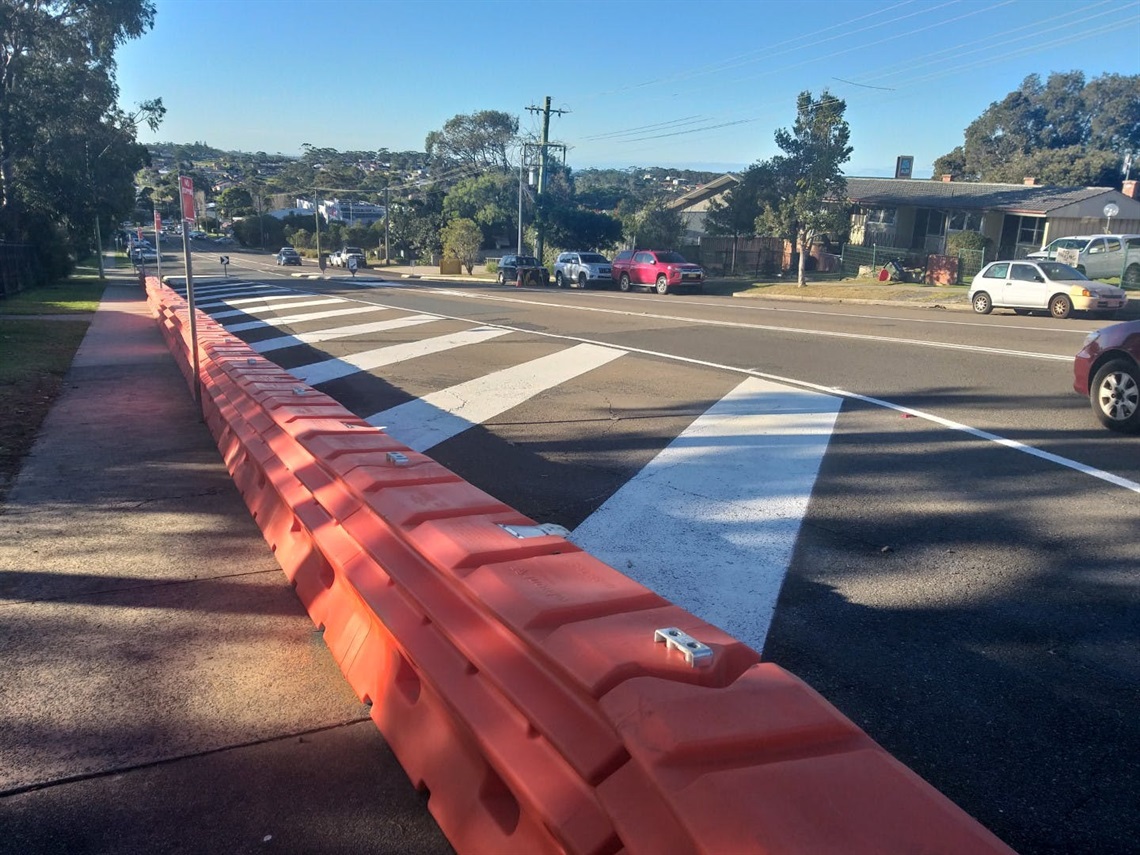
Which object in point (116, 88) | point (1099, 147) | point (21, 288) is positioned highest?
point (1099, 147)

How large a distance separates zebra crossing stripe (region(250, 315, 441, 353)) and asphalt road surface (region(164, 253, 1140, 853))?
4.01 ft

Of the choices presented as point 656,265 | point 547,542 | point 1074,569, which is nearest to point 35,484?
point 547,542

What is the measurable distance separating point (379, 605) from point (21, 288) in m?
32.8

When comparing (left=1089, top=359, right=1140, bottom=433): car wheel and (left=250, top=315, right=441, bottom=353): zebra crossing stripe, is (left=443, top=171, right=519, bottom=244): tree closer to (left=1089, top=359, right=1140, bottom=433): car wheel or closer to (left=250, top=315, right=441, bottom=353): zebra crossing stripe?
(left=250, top=315, right=441, bottom=353): zebra crossing stripe

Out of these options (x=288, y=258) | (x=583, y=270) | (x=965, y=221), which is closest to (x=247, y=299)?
(x=583, y=270)

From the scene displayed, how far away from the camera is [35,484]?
6.77 m

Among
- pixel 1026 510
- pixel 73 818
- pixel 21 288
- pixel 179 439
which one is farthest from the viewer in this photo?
pixel 21 288

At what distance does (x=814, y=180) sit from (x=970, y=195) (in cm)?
1325

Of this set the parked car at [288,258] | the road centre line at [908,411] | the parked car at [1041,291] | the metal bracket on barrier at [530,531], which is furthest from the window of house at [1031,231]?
the parked car at [288,258]

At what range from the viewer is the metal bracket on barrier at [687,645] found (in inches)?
95.0

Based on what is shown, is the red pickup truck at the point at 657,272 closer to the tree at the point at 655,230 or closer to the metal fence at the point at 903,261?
the metal fence at the point at 903,261

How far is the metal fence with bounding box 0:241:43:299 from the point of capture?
27.2 metres

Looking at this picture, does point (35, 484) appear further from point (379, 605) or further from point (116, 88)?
point (116, 88)

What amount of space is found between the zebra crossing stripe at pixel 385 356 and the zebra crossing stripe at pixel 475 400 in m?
2.03
